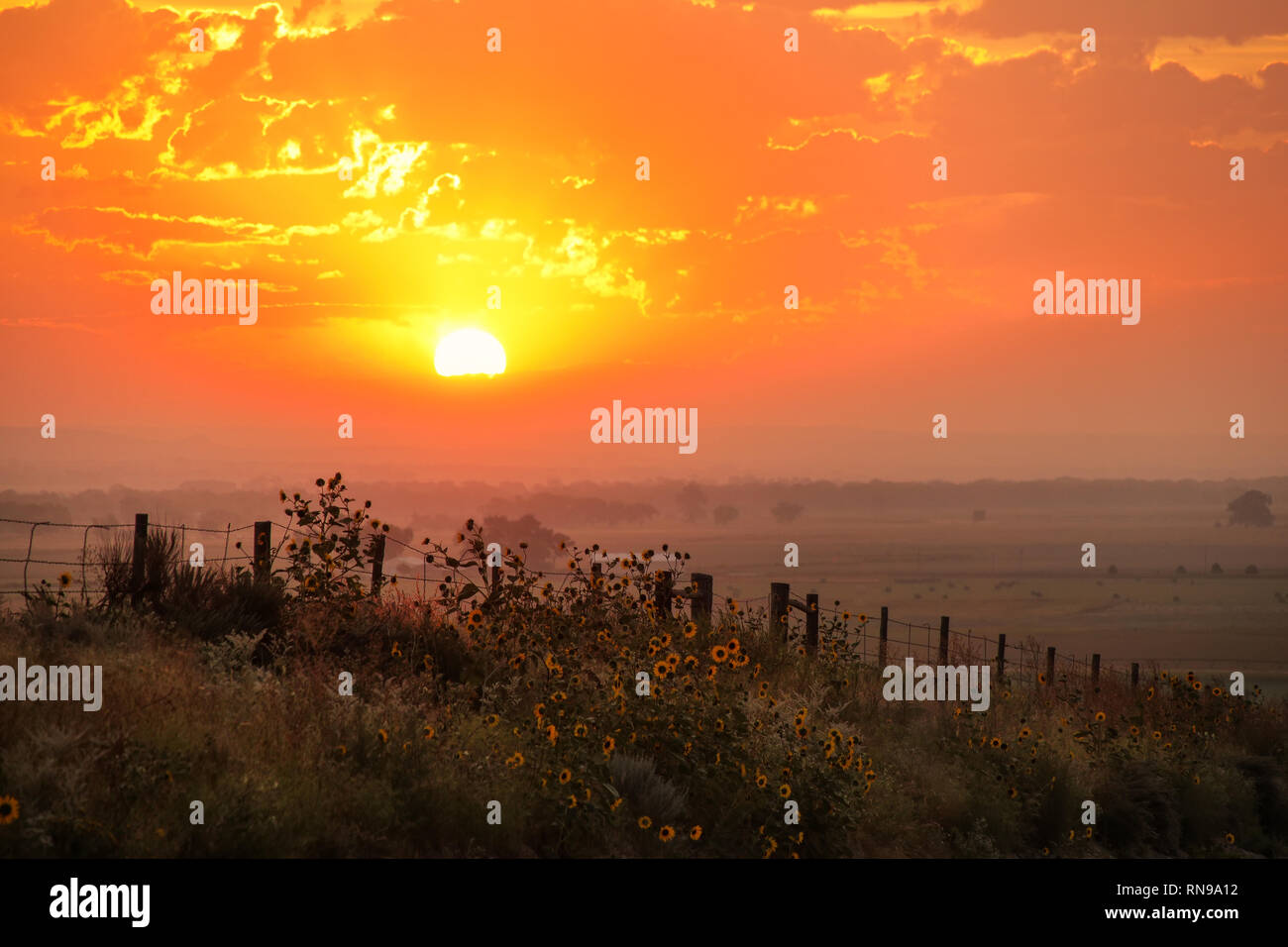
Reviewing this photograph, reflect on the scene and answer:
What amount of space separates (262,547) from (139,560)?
1.30 meters

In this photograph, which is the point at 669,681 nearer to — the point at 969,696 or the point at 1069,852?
the point at 1069,852

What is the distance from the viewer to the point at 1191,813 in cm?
1424

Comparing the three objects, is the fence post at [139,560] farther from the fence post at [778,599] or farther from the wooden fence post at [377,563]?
the fence post at [778,599]

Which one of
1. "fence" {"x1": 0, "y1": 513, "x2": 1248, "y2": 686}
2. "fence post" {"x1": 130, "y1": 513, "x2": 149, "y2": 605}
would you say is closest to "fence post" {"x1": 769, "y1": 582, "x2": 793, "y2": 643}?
"fence" {"x1": 0, "y1": 513, "x2": 1248, "y2": 686}

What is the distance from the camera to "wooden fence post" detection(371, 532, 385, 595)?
1283 cm

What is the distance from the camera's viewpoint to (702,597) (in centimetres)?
1550

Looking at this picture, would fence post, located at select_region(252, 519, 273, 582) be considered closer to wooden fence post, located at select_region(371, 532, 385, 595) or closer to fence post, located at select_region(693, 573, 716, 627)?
wooden fence post, located at select_region(371, 532, 385, 595)

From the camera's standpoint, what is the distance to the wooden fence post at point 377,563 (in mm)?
12828

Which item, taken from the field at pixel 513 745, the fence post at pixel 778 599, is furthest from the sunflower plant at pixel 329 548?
the fence post at pixel 778 599

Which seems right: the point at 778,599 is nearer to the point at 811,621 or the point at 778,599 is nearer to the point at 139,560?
→ the point at 811,621
